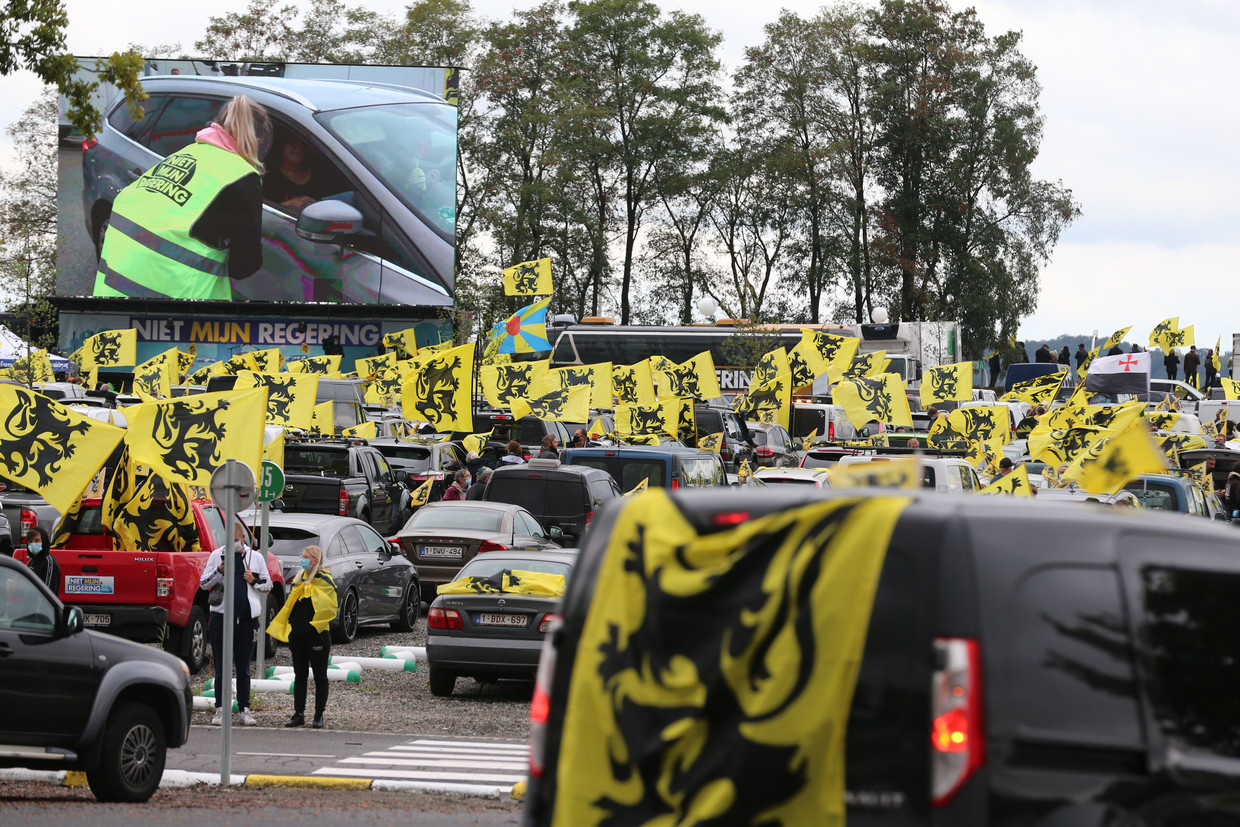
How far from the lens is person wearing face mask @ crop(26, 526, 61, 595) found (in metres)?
13.7

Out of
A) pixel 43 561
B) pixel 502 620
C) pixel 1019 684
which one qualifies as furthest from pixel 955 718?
pixel 43 561

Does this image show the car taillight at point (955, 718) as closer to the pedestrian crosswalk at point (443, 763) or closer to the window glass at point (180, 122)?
the pedestrian crosswalk at point (443, 763)

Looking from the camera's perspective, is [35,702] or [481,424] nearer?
[35,702]

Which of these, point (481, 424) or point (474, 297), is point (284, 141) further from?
point (481, 424)

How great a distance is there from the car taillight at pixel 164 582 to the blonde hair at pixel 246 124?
35.3m

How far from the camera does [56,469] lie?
44.9ft

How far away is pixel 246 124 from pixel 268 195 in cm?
252

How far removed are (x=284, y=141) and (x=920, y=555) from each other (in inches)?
1804

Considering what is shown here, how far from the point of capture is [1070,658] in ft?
12.1

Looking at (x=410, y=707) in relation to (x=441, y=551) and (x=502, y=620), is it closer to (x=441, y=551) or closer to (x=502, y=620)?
(x=502, y=620)

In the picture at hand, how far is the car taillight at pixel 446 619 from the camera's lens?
13.4 meters

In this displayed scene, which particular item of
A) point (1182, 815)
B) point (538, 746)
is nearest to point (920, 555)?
point (1182, 815)

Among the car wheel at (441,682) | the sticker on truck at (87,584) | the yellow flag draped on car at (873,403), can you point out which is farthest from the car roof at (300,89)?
the car wheel at (441,682)

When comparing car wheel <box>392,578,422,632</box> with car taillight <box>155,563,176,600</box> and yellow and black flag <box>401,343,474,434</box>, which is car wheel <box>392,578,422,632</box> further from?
yellow and black flag <box>401,343,474,434</box>
